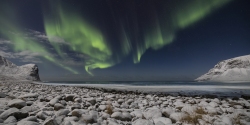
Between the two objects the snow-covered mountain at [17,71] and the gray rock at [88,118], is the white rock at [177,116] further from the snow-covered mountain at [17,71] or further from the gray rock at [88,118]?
the snow-covered mountain at [17,71]

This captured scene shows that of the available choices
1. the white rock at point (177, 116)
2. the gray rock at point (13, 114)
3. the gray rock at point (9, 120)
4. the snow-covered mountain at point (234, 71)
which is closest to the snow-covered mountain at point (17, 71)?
the gray rock at point (13, 114)

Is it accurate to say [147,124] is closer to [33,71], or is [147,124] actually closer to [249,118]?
[249,118]

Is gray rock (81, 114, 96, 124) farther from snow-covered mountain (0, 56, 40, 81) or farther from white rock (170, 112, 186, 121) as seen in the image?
snow-covered mountain (0, 56, 40, 81)

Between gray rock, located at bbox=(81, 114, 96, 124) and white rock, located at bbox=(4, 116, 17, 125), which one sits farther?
gray rock, located at bbox=(81, 114, 96, 124)

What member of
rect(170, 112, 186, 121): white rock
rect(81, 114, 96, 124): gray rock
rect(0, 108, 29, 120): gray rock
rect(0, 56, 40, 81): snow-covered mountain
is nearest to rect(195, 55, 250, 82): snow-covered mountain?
rect(170, 112, 186, 121): white rock

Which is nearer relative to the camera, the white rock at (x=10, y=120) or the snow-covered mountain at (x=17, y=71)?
the white rock at (x=10, y=120)

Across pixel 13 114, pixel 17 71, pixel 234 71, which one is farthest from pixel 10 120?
pixel 234 71

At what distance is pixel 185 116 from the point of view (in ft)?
9.86

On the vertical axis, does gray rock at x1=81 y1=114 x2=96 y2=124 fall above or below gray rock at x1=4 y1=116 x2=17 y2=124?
below

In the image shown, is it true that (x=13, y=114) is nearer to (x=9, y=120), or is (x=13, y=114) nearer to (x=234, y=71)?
(x=9, y=120)

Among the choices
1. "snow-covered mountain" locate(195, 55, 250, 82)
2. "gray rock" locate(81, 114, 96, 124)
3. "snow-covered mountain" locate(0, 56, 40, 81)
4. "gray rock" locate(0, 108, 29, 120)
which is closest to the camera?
"gray rock" locate(0, 108, 29, 120)

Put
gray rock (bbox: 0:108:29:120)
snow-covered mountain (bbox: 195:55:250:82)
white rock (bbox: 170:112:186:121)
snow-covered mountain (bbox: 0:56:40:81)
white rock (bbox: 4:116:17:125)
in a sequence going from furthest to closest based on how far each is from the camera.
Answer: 1. snow-covered mountain (bbox: 195:55:250:82)
2. snow-covered mountain (bbox: 0:56:40:81)
3. white rock (bbox: 170:112:186:121)
4. gray rock (bbox: 0:108:29:120)
5. white rock (bbox: 4:116:17:125)

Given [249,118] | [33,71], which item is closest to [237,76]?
[249,118]

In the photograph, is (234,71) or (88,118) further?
(234,71)
